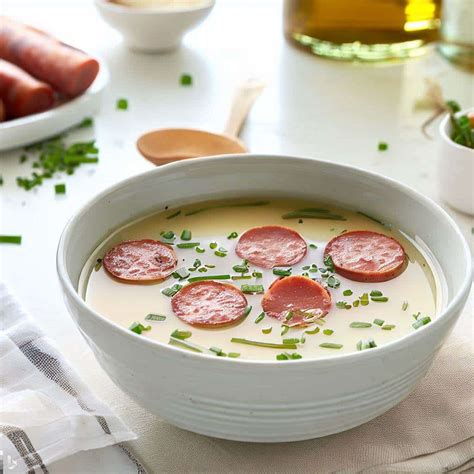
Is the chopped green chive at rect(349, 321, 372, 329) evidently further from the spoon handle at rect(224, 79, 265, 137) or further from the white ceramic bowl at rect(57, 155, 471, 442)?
the spoon handle at rect(224, 79, 265, 137)

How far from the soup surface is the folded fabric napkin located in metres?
0.09

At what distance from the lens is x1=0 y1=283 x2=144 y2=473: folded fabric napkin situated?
3.00ft

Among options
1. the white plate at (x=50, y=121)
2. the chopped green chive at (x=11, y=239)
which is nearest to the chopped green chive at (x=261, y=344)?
the chopped green chive at (x=11, y=239)

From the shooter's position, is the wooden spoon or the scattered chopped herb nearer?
the scattered chopped herb

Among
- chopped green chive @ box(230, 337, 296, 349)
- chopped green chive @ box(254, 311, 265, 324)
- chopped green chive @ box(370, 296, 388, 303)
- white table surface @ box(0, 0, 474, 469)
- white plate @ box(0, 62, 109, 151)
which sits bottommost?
white table surface @ box(0, 0, 474, 469)

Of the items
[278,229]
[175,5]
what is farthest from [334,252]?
[175,5]

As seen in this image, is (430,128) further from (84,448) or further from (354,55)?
(84,448)

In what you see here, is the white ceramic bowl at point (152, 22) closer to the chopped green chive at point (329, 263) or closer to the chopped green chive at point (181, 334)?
the chopped green chive at point (329, 263)

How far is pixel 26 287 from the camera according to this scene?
1248 millimetres

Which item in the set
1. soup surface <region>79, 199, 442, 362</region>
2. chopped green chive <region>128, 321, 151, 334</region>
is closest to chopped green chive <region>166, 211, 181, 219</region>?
soup surface <region>79, 199, 442, 362</region>

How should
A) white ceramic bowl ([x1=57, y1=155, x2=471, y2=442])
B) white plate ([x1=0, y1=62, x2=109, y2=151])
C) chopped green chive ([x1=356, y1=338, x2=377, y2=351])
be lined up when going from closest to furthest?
white ceramic bowl ([x1=57, y1=155, x2=471, y2=442]) → chopped green chive ([x1=356, y1=338, x2=377, y2=351]) → white plate ([x1=0, y1=62, x2=109, y2=151])

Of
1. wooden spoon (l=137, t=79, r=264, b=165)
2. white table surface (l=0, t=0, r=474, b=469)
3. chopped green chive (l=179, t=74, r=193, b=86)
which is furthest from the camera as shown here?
chopped green chive (l=179, t=74, r=193, b=86)

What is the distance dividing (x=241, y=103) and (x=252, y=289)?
2.52ft

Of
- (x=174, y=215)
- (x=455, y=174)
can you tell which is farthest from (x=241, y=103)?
(x=174, y=215)
